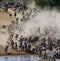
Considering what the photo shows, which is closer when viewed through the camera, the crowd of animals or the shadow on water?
the crowd of animals

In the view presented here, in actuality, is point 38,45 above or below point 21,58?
above

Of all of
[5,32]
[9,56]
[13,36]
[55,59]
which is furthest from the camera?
[5,32]

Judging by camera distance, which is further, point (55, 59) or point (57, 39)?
point (57, 39)

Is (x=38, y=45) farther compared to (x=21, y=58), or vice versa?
(x=38, y=45)

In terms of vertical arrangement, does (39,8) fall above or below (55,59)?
below

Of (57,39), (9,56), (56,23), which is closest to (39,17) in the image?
(56,23)

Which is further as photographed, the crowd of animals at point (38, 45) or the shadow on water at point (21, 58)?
the shadow on water at point (21, 58)

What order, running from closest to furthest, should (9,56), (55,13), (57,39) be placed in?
(9,56) < (57,39) < (55,13)

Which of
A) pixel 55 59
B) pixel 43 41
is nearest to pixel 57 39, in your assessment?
pixel 43 41

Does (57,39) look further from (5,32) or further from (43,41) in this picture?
(5,32)
